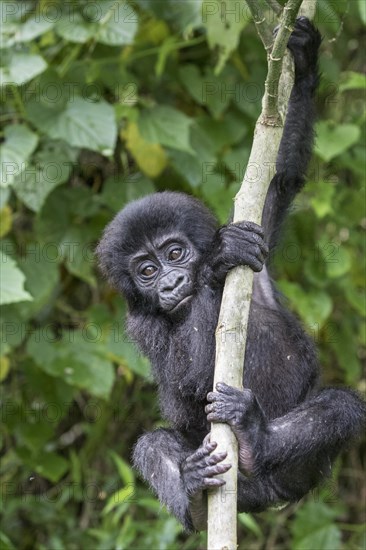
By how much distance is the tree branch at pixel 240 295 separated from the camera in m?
3.04

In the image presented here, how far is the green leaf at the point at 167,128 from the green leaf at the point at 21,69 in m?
0.77

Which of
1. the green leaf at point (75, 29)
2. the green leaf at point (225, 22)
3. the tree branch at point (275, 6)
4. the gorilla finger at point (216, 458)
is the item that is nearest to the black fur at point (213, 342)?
the gorilla finger at point (216, 458)

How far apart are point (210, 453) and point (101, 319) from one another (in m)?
2.58

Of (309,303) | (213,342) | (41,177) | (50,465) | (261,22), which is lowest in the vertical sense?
(50,465)

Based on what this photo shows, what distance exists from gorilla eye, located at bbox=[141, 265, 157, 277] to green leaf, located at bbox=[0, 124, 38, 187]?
109 centimetres

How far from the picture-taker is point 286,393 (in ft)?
13.4

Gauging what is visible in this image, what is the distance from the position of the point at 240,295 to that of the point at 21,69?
238cm

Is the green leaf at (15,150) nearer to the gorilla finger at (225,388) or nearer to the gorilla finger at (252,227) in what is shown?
the gorilla finger at (252,227)

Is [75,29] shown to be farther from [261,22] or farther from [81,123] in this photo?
[261,22]

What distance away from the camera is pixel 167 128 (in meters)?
5.45

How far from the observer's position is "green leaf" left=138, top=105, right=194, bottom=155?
5.37 m

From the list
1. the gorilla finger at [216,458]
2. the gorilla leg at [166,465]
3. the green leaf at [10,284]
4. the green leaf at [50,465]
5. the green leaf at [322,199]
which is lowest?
the green leaf at [50,465]

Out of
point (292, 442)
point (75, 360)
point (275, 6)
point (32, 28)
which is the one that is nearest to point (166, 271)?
point (292, 442)

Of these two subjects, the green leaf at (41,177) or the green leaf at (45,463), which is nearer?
the green leaf at (41,177)
